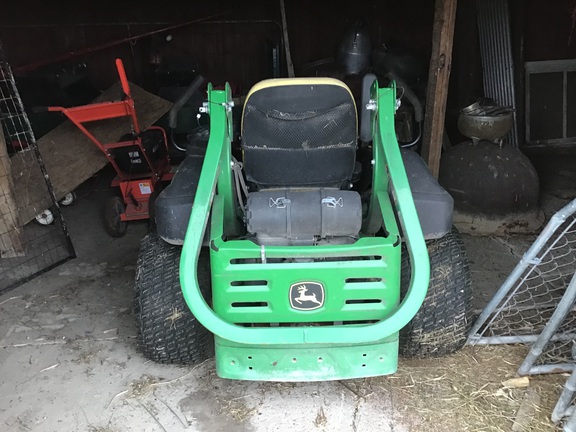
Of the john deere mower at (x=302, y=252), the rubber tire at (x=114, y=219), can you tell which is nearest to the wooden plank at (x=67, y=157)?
the rubber tire at (x=114, y=219)

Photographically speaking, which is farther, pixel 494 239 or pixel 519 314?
pixel 494 239

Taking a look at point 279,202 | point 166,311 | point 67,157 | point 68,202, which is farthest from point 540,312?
point 68,202

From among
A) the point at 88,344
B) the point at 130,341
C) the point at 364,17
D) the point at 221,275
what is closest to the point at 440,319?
the point at 221,275

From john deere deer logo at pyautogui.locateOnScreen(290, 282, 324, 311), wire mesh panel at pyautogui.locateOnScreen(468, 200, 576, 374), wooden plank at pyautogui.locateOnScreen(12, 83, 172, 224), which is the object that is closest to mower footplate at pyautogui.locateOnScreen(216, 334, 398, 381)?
john deere deer logo at pyautogui.locateOnScreen(290, 282, 324, 311)

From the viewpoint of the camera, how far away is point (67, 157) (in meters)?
4.45

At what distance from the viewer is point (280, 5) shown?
235 inches

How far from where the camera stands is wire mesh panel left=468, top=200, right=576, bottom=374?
2.38 m

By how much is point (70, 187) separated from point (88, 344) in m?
1.84

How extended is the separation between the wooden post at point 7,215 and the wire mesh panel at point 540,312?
9.86ft

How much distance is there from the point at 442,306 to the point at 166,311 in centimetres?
121

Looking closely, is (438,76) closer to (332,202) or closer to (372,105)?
(372,105)

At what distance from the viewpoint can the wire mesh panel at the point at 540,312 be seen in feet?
7.80

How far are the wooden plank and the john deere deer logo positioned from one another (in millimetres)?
2688

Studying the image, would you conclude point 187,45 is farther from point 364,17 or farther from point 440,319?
point 440,319
